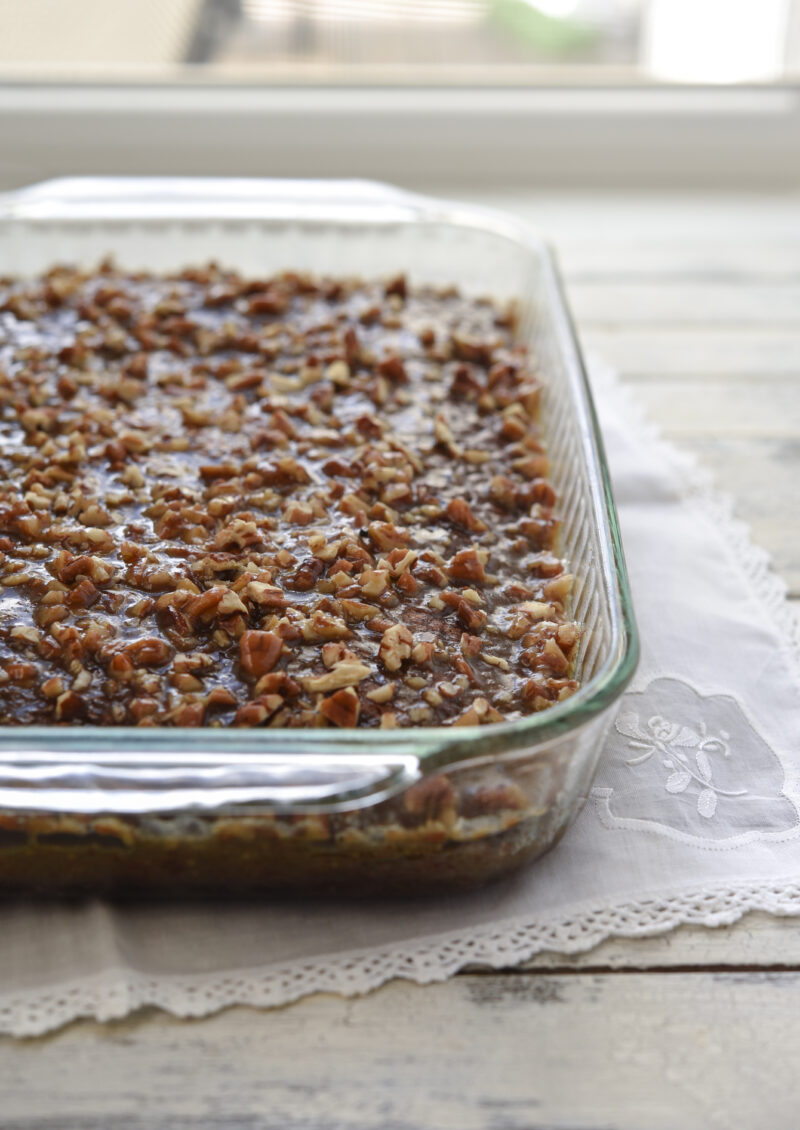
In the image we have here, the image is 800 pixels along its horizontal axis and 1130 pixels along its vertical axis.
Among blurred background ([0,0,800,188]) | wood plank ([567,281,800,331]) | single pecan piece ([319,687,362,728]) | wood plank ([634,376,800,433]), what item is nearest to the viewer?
single pecan piece ([319,687,362,728])

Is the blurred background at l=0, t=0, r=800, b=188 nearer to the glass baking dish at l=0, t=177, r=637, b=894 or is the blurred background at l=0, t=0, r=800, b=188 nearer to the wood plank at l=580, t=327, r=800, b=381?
the wood plank at l=580, t=327, r=800, b=381

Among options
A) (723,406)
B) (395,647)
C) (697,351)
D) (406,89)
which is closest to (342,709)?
(395,647)

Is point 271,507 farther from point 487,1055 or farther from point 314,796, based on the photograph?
point 487,1055

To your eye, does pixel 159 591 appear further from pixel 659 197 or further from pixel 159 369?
pixel 659 197

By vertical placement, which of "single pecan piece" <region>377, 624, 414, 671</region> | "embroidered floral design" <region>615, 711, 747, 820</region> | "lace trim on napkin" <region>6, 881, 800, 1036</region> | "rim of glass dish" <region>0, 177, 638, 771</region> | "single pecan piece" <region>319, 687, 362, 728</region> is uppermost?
"rim of glass dish" <region>0, 177, 638, 771</region>

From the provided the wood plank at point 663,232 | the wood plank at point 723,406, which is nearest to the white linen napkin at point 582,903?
the wood plank at point 723,406

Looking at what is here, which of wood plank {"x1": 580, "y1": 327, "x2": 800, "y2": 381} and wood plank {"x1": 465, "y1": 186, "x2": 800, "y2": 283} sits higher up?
wood plank {"x1": 465, "y1": 186, "x2": 800, "y2": 283}

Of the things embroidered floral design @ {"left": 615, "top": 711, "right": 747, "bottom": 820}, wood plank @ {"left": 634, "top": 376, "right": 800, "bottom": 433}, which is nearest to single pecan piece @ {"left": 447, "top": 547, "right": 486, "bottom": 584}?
embroidered floral design @ {"left": 615, "top": 711, "right": 747, "bottom": 820}
